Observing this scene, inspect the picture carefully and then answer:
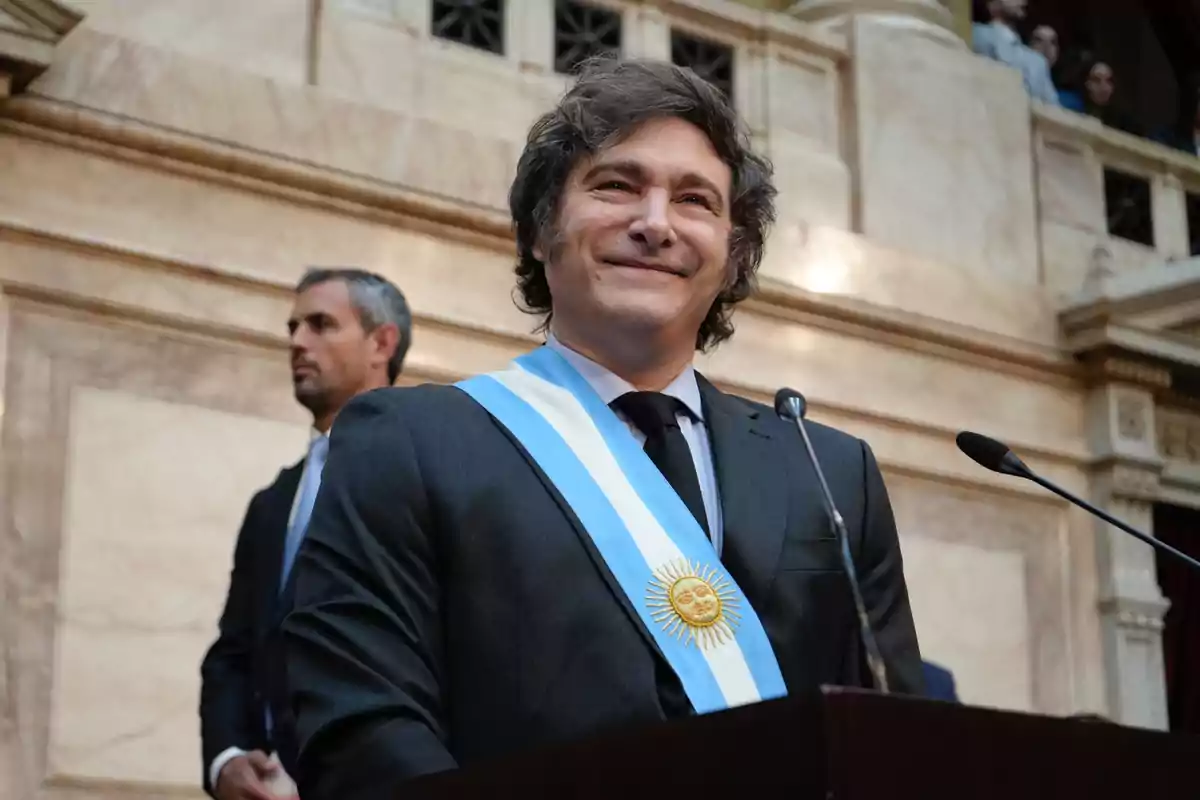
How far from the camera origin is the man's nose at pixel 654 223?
2.00 m

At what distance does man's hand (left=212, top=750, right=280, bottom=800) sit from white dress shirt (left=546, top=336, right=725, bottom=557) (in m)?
1.52

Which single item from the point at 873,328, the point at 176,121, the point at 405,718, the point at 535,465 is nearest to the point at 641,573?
the point at 535,465

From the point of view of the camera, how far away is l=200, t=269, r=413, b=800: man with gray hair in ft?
11.1

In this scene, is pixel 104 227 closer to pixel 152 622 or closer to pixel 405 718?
pixel 152 622

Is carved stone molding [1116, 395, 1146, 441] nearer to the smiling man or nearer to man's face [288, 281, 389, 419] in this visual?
man's face [288, 281, 389, 419]

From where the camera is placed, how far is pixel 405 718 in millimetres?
1737

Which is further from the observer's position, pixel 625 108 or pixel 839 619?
pixel 625 108

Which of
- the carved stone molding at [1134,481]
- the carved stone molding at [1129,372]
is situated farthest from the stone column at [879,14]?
the carved stone molding at [1134,481]

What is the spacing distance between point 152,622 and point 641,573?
378 cm

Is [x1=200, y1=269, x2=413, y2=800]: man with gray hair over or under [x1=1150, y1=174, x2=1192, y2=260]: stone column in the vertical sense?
under

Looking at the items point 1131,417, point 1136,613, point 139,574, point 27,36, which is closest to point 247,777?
point 139,574

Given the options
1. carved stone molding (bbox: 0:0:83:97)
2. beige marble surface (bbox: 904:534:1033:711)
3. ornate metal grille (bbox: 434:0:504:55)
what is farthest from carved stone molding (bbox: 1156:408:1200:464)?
carved stone molding (bbox: 0:0:83:97)

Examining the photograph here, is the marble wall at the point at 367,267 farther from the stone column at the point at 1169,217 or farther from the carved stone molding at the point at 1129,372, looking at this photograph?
the stone column at the point at 1169,217

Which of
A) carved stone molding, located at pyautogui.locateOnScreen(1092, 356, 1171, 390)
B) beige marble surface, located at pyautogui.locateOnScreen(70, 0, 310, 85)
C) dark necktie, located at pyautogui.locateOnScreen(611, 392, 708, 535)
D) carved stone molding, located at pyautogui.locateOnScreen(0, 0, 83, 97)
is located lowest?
dark necktie, located at pyautogui.locateOnScreen(611, 392, 708, 535)
